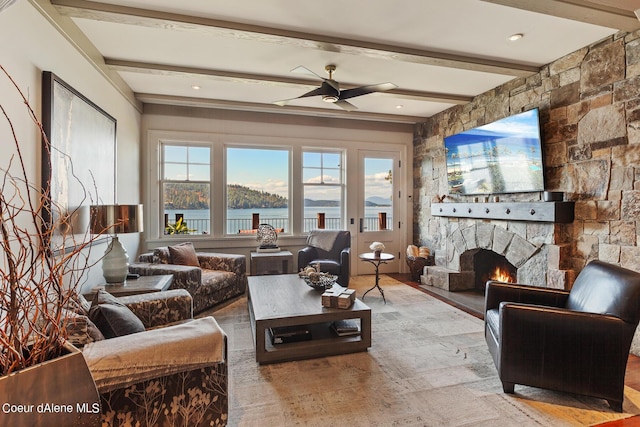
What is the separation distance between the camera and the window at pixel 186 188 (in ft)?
15.7

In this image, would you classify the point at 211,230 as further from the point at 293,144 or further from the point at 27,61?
the point at 27,61

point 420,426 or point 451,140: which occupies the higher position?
point 451,140

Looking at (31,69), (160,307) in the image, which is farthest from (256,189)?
(31,69)

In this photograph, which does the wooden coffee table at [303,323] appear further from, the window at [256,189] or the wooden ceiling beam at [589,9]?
the wooden ceiling beam at [589,9]

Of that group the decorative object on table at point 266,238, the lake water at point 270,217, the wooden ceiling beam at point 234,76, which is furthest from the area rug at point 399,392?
the wooden ceiling beam at point 234,76

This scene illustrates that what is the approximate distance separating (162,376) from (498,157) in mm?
4005

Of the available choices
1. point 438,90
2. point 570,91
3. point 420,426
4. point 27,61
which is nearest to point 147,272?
point 27,61

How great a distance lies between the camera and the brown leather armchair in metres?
1.85

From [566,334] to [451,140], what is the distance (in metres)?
3.26

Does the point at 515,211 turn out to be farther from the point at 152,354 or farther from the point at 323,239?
the point at 152,354

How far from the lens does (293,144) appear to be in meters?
5.21

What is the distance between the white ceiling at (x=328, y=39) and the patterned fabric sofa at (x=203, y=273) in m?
2.07

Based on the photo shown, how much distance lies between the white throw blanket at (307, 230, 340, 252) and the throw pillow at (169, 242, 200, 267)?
1753 millimetres

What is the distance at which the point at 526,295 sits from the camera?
2432 mm
